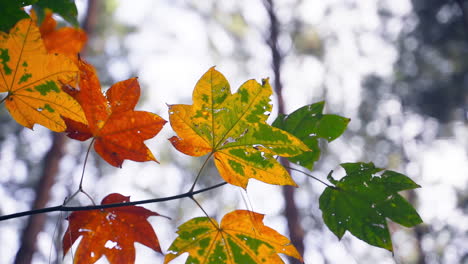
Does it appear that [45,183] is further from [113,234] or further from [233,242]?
[233,242]

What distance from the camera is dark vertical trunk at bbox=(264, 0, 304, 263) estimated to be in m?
3.78

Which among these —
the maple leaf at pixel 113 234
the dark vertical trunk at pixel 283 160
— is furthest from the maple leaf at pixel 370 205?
the dark vertical trunk at pixel 283 160

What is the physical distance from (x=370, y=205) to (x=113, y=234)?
52 cm

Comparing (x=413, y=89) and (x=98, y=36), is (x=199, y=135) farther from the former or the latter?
(x=413, y=89)

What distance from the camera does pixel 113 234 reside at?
0.66 meters

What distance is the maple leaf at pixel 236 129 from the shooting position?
596mm

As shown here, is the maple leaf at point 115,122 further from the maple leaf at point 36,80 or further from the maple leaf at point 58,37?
the maple leaf at point 58,37

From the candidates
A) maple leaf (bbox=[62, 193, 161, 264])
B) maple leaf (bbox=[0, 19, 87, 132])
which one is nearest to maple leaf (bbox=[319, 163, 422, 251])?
maple leaf (bbox=[62, 193, 161, 264])

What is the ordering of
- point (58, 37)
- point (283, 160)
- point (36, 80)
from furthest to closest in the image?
point (283, 160)
point (58, 37)
point (36, 80)

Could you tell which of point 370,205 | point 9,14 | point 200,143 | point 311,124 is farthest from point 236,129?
point 9,14

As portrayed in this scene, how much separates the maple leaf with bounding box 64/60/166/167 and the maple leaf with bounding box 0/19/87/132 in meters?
0.06

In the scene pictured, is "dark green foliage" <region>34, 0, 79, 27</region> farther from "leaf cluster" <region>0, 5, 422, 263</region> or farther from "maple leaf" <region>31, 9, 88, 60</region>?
"leaf cluster" <region>0, 5, 422, 263</region>

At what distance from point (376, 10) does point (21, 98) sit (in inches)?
296

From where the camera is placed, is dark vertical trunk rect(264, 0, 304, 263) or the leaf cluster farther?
dark vertical trunk rect(264, 0, 304, 263)
